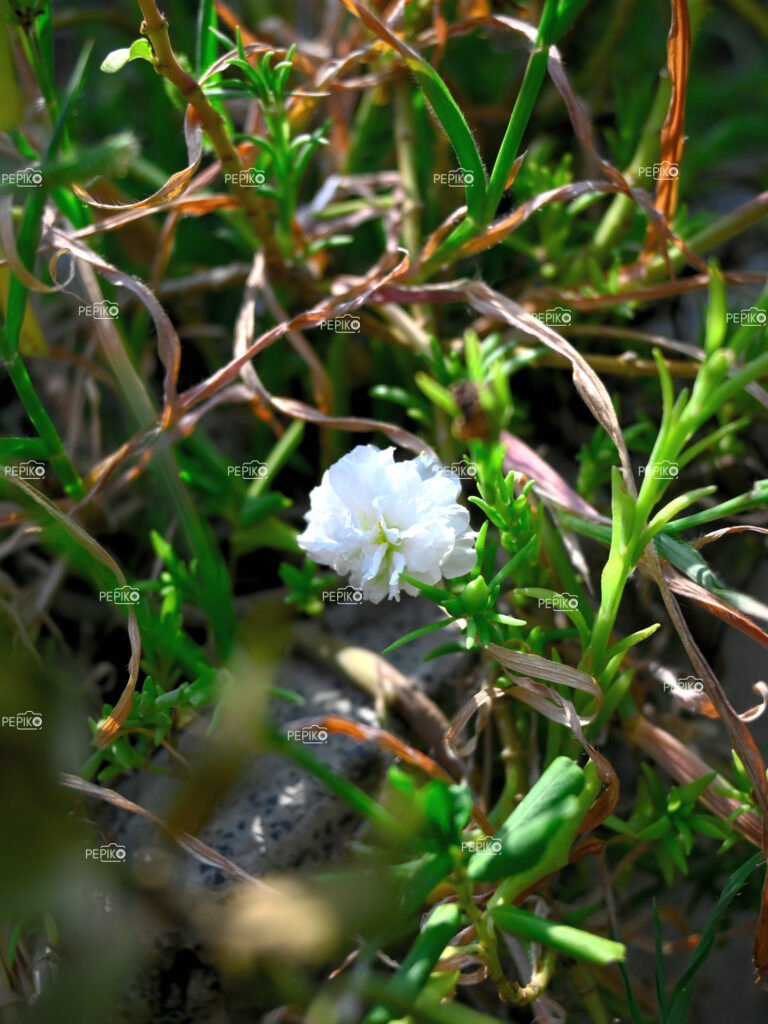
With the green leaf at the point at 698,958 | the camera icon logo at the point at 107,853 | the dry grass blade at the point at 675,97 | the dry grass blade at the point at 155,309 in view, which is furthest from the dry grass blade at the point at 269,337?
the green leaf at the point at 698,958

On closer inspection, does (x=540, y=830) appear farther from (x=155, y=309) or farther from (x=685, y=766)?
(x=155, y=309)

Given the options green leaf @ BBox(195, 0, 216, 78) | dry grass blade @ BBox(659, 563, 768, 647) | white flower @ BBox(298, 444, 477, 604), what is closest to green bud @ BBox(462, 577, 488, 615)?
white flower @ BBox(298, 444, 477, 604)

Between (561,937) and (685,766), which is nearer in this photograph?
(561,937)

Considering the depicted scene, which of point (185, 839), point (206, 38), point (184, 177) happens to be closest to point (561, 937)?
point (185, 839)

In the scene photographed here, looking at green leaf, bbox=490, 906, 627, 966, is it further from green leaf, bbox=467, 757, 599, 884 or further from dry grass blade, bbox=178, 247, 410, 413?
dry grass blade, bbox=178, 247, 410, 413

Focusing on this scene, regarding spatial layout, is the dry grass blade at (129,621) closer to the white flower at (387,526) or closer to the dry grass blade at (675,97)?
the white flower at (387,526)

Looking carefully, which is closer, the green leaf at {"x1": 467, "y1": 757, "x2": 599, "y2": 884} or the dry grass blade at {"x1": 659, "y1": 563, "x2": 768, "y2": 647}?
the green leaf at {"x1": 467, "y1": 757, "x2": 599, "y2": 884}
